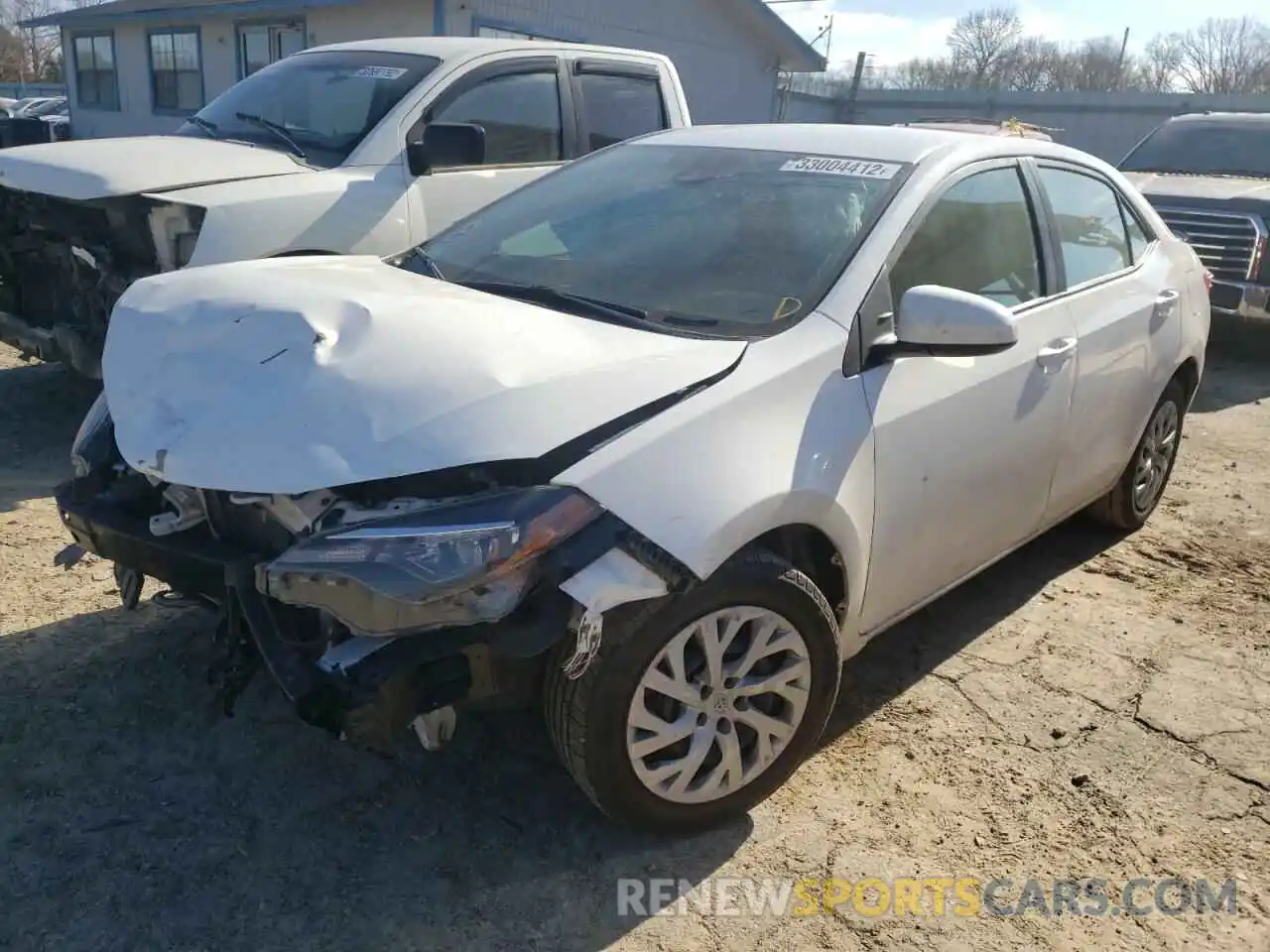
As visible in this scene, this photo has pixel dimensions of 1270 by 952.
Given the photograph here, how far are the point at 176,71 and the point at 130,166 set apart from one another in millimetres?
16308

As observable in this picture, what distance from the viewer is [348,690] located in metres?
2.33

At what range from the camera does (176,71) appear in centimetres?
1922

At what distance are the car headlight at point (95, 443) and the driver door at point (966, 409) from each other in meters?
2.15

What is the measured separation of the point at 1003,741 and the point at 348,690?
2.08 m

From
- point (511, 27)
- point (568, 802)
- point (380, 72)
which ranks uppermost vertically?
point (511, 27)

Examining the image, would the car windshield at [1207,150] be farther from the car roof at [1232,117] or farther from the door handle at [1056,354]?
the door handle at [1056,354]

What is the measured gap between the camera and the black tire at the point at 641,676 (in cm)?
251

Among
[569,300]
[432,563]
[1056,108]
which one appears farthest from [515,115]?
[1056,108]

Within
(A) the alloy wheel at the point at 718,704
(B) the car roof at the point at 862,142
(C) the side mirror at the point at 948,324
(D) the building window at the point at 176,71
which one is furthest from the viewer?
(D) the building window at the point at 176,71

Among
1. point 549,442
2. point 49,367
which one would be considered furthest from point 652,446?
point 49,367

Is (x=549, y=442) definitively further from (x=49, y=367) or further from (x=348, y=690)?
(x=49, y=367)

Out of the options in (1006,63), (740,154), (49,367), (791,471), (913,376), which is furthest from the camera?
(1006,63)

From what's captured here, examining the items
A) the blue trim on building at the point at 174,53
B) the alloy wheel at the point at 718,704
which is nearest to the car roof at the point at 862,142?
the alloy wheel at the point at 718,704

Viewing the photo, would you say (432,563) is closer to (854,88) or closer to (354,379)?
(354,379)
